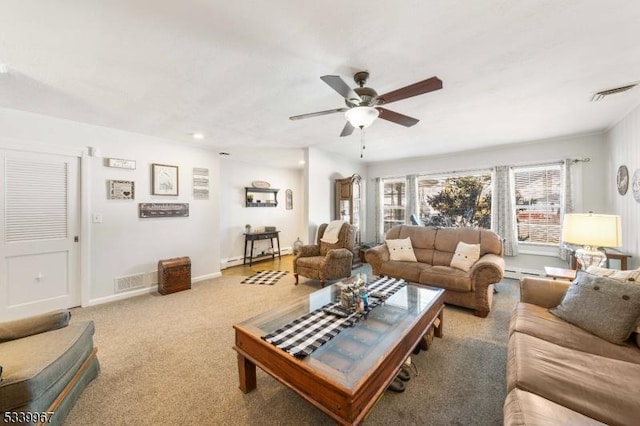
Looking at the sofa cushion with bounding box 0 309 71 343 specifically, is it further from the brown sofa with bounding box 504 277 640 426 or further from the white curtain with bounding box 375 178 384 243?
the white curtain with bounding box 375 178 384 243

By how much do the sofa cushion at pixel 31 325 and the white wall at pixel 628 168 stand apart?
531 centimetres

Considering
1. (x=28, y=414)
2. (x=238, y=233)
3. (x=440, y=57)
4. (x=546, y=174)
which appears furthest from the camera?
(x=238, y=233)

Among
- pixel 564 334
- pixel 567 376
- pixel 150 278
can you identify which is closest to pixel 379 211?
pixel 564 334

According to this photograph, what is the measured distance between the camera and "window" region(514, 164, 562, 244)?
4.10 meters

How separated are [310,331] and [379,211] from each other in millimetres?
4634

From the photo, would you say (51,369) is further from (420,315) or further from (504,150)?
(504,150)

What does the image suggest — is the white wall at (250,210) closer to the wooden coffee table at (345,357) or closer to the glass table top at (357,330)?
the glass table top at (357,330)

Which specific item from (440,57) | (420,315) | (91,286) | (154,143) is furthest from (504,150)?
(91,286)

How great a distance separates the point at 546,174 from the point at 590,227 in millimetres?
2315

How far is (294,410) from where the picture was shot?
157 centimetres

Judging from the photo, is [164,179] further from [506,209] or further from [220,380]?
[506,209]

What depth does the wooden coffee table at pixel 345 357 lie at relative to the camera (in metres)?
1.19

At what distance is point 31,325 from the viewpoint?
1.69 meters

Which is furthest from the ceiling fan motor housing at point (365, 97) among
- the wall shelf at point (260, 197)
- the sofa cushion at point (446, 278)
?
the wall shelf at point (260, 197)
